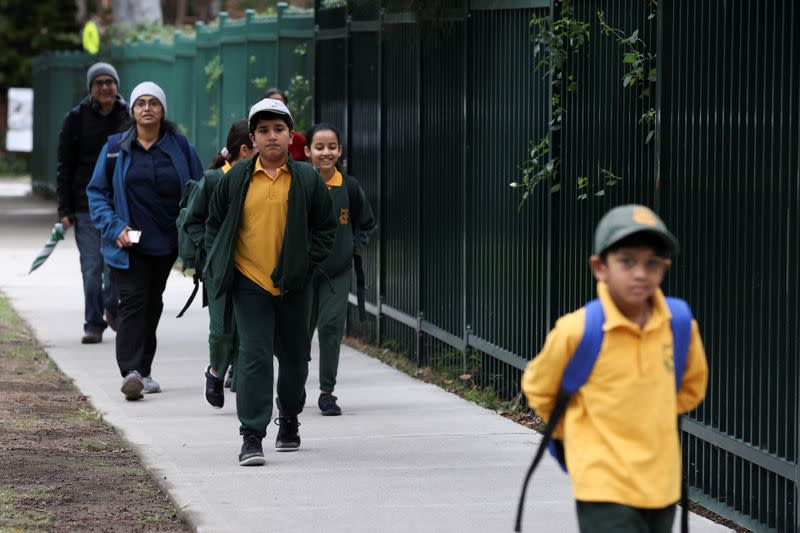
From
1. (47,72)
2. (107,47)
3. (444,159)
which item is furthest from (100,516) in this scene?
(47,72)

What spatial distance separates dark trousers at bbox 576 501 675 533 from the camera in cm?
441

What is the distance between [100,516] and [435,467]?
1721mm

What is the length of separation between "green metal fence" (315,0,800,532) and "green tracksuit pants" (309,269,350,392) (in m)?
0.97

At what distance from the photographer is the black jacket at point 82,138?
12164 mm

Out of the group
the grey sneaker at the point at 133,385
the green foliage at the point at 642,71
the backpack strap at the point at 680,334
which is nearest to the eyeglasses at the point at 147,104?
the grey sneaker at the point at 133,385

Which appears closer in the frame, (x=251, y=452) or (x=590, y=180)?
(x=251, y=452)

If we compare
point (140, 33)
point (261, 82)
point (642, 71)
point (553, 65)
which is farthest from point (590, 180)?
point (140, 33)

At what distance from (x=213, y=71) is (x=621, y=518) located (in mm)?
15180

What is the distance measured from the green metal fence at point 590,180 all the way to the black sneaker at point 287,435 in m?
1.55

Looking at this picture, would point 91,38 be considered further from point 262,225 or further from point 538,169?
point 262,225

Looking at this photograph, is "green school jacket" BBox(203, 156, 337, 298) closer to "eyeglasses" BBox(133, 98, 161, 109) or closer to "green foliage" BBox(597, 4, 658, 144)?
"green foliage" BBox(597, 4, 658, 144)

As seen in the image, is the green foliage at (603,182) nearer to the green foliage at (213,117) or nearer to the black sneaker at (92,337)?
the black sneaker at (92,337)

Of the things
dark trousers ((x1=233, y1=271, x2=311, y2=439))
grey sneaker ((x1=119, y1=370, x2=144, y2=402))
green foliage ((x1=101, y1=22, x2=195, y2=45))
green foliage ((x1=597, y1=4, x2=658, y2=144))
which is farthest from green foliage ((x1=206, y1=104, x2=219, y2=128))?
green foliage ((x1=597, y1=4, x2=658, y2=144))

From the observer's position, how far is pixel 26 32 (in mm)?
50219
